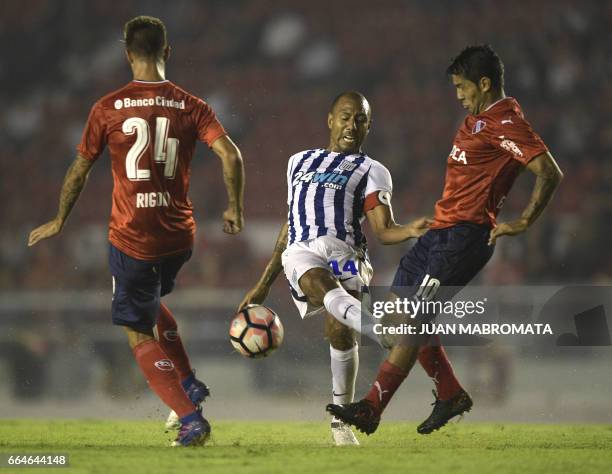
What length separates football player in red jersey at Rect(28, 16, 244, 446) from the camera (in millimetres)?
5129

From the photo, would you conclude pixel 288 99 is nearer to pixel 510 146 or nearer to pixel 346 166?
pixel 346 166

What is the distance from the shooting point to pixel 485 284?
1041cm

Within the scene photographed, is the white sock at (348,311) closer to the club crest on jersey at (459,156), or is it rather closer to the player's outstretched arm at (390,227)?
the player's outstretched arm at (390,227)

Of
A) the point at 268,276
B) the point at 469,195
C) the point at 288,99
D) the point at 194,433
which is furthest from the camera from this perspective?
the point at 288,99

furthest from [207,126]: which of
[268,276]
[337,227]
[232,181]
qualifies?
[268,276]

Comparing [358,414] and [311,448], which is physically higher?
[358,414]

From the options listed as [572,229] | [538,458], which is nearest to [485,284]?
[572,229]

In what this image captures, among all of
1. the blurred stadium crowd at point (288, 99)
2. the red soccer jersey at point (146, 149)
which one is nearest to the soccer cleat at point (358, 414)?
the red soccer jersey at point (146, 149)

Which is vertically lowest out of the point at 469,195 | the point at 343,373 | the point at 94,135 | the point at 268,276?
the point at 343,373

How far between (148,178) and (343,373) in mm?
1435

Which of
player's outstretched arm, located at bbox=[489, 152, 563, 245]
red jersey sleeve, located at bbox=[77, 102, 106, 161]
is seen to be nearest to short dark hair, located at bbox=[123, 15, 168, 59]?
red jersey sleeve, located at bbox=[77, 102, 106, 161]

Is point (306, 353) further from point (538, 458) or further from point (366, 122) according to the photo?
point (538, 458)

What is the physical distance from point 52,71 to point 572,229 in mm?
9213

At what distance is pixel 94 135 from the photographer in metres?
5.21
